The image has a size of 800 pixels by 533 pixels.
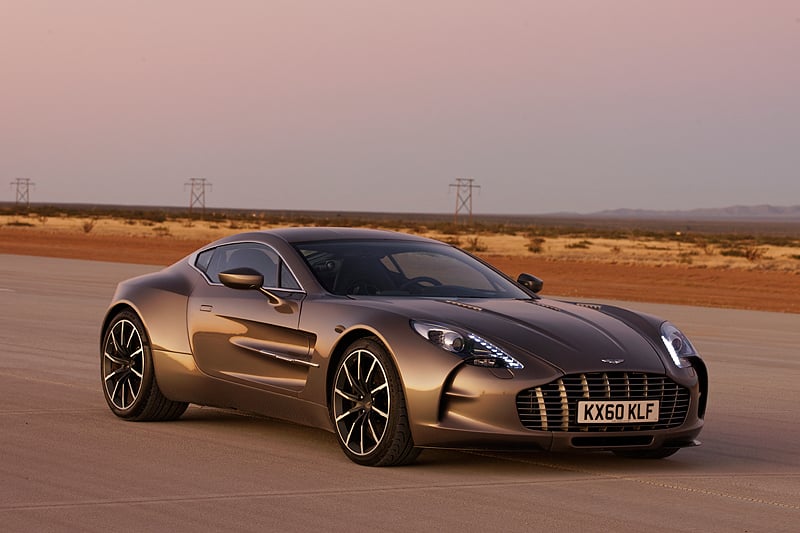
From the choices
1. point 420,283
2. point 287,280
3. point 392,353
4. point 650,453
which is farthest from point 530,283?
point 392,353

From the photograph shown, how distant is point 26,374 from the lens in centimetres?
1255

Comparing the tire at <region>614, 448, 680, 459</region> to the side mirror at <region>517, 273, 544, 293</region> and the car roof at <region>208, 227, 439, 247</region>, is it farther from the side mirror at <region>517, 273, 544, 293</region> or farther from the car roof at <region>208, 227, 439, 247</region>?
the car roof at <region>208, 227, 439, 247</region>

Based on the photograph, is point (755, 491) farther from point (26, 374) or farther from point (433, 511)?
point (26, 374)

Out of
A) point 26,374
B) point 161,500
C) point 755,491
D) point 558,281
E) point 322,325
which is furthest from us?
point 558,281

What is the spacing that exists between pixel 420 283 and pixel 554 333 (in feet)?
4.36

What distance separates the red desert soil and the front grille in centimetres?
2020

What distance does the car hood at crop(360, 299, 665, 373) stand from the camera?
26.7 feet

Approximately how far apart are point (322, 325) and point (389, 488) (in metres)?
1.46

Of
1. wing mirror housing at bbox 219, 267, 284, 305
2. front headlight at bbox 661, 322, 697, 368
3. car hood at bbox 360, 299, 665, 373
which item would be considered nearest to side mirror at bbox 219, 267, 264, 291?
wing mirror housing at bbox 219, 267, 284, 305

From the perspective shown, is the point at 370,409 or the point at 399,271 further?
the point at 399,271

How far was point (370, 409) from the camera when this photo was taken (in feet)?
27.3

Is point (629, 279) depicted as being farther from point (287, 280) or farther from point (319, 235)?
point (287, 280)

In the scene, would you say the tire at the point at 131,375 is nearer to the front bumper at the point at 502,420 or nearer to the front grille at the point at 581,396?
the front bumper at the point at 502,420

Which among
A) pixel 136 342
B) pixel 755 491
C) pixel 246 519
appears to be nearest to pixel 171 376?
pixel 136 342
